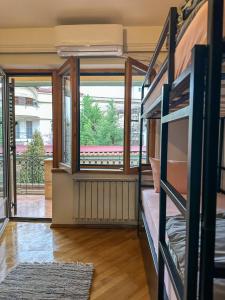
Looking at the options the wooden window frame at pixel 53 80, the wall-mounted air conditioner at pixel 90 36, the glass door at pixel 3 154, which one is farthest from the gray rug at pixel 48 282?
the wall-mounted air conditioner at pixel 90 36

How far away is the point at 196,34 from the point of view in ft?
3.21

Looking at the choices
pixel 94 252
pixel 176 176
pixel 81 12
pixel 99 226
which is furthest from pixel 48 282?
pixel 81 12

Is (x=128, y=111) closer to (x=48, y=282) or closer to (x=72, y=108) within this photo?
(x=72, y=108)

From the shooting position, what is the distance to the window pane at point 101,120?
3660 millimetres

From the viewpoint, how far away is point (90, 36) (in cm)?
298

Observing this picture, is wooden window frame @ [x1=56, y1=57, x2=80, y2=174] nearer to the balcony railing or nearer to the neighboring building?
the neighboring building

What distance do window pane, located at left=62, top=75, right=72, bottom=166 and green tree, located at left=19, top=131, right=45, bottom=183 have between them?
229cm

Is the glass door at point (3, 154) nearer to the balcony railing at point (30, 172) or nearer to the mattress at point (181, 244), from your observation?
the balcony railing at point (30, 172)

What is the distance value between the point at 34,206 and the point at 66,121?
178cm

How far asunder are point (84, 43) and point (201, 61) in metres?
2.52

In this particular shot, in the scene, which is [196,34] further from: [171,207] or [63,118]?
[63,118]

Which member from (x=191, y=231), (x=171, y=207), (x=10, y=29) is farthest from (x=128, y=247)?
(x=10, y=29)

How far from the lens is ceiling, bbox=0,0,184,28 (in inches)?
103

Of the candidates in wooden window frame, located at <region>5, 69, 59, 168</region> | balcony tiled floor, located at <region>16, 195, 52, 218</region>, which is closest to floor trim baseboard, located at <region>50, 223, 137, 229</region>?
balcony tiled floor, located at <region>16, 195, 52, 218</region>
